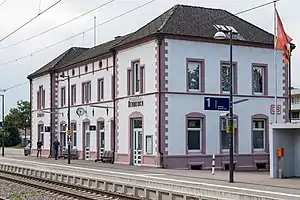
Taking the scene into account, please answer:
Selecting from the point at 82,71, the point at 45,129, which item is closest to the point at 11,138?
the point at 45,129

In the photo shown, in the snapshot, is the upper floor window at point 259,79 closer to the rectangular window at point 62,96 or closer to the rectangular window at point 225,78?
the rectangular window at point 225,78

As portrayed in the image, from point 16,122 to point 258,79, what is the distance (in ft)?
271

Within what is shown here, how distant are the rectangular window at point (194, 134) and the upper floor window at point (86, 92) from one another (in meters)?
12.4

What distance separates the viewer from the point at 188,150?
3509 centimetres

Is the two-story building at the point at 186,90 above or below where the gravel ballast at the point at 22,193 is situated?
above

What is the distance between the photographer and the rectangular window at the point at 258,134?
1492 inches

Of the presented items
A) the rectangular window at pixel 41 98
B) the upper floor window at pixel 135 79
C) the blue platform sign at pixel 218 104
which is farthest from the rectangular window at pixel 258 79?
the rectangular window at pixel 41 98

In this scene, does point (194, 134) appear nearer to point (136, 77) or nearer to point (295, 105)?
point (136, 77)

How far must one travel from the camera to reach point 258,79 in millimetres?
38750

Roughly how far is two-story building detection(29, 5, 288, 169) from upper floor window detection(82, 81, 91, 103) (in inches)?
124

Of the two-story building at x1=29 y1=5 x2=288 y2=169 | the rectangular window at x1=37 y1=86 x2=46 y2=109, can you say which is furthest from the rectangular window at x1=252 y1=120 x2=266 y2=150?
the rectangular window at x1=37 y1=86 x2=46 y2=109

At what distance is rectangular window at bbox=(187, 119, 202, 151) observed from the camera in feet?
116

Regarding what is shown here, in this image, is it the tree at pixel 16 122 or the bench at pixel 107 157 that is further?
the tree at pixel 16 122

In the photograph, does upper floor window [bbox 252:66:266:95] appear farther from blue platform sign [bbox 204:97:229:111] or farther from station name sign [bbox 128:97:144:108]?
blue platform sign [bbox 204:97:229:111]
